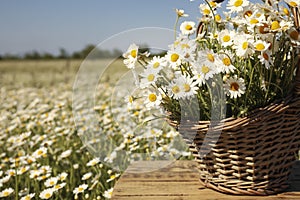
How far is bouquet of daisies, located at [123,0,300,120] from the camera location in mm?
963

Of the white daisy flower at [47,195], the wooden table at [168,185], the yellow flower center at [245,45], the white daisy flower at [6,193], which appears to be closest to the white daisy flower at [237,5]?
the yellow flower center at [245,45]

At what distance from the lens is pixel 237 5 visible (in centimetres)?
102

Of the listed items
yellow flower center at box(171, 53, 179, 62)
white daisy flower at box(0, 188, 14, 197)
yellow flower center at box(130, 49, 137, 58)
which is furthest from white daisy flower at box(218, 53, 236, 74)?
white daisy flower at box(0, 188, 14, 197)

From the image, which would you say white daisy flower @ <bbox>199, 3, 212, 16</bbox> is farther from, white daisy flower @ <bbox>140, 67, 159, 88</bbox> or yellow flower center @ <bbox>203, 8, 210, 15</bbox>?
white daisy flower @ <bbox>140, 67, 159, 88</bbox>

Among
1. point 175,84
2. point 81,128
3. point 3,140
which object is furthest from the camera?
point 3,140

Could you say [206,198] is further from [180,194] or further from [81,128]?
[81,128]

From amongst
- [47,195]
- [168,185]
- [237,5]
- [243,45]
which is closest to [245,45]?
[243,45]

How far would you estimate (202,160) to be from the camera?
115 centimetres

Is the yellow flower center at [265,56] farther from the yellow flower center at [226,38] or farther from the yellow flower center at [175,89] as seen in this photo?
the yellow flower center at [175,89]

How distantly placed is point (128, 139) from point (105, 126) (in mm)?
353

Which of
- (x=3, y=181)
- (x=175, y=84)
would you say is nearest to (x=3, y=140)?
(x=3, y=181)

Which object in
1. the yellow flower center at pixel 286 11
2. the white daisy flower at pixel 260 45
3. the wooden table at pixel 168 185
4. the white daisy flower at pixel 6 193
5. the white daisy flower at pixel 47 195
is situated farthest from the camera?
the white daisy flower at pixel 6 193

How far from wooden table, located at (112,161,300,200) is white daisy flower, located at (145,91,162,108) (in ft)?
1.08

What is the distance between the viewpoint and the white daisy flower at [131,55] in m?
1.01
